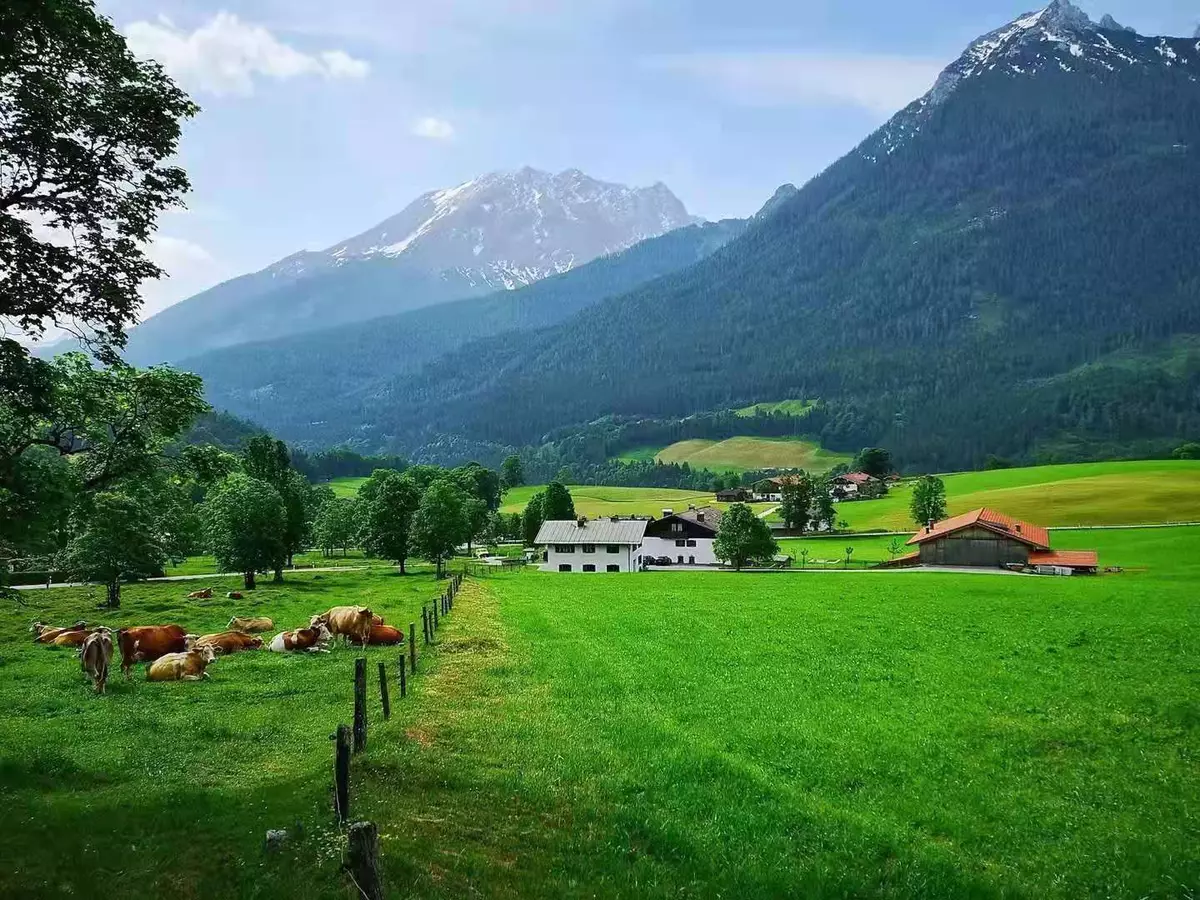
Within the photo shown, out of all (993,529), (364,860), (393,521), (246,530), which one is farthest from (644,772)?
(993,529)

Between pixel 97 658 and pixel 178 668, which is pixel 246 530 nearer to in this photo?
pixel 178 668

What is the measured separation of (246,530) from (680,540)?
230 feet

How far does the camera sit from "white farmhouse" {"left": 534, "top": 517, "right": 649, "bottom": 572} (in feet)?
335

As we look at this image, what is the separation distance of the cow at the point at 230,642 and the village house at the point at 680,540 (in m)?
86.7

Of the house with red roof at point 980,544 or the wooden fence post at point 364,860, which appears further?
the house with red roof at point 980,544

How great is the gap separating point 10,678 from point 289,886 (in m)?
20.1

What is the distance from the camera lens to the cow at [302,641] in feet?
101

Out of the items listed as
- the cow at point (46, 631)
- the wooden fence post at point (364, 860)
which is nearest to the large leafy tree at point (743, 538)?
the cow at point (46, 631)

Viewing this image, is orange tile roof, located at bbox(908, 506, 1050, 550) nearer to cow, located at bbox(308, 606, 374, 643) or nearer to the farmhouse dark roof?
the farmhouse dark roof

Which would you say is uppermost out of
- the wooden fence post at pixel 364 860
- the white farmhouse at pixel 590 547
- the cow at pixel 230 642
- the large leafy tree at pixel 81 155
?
the large leafy tree at pixel 81 155

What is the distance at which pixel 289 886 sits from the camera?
10.2m

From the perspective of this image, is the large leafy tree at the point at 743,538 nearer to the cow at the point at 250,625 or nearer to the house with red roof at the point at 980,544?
the house with red roof at the point at 980,544

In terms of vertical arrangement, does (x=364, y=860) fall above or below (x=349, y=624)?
above

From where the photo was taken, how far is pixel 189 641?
28828 millimetres
